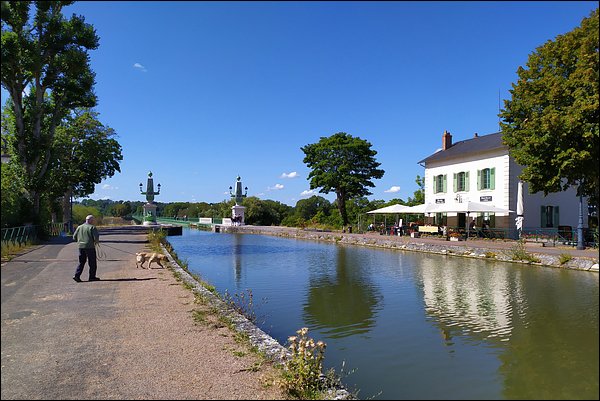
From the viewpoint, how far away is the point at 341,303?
9.35 metres

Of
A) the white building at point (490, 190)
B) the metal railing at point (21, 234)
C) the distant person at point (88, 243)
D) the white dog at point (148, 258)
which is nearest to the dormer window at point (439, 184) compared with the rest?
the white building at point (490, 190)

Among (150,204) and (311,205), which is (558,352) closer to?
(150,204)

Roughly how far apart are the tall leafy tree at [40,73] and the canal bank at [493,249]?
18.7 m

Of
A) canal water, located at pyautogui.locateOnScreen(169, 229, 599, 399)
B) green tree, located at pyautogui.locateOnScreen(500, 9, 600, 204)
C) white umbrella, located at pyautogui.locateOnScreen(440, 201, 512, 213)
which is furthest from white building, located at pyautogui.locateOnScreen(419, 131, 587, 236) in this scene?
canal water, located at pyautogui.locateOnScreen(169, 229, 599, 399)

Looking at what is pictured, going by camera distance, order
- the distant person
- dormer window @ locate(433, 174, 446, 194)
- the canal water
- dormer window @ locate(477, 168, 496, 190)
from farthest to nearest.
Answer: dormer window @ locate(433, 174, 446, 194), dormer window @ locate(477, 168, 496, 190), the distant person, the canal water

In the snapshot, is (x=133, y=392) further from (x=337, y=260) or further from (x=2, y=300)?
(x=337, y=260)

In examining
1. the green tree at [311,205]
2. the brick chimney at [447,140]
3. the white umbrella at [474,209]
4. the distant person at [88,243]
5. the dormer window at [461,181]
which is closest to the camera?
the distant person at [88,243]

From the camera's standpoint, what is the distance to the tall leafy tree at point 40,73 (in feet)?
60.1

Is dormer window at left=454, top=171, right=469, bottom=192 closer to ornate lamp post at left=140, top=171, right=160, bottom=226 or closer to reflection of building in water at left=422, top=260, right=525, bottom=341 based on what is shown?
reflection of building in water at left=422, top=260, right=525, bottom=341

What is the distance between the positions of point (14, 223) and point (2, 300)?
18195 millimetres

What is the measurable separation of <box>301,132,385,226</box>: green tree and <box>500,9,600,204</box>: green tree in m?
17.4

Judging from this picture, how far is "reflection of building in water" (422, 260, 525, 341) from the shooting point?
598 centimetres

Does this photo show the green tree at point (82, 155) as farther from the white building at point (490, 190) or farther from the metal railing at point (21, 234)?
the white building at point (490, 190)

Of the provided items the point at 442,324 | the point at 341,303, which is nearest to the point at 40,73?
the point at 341,303
